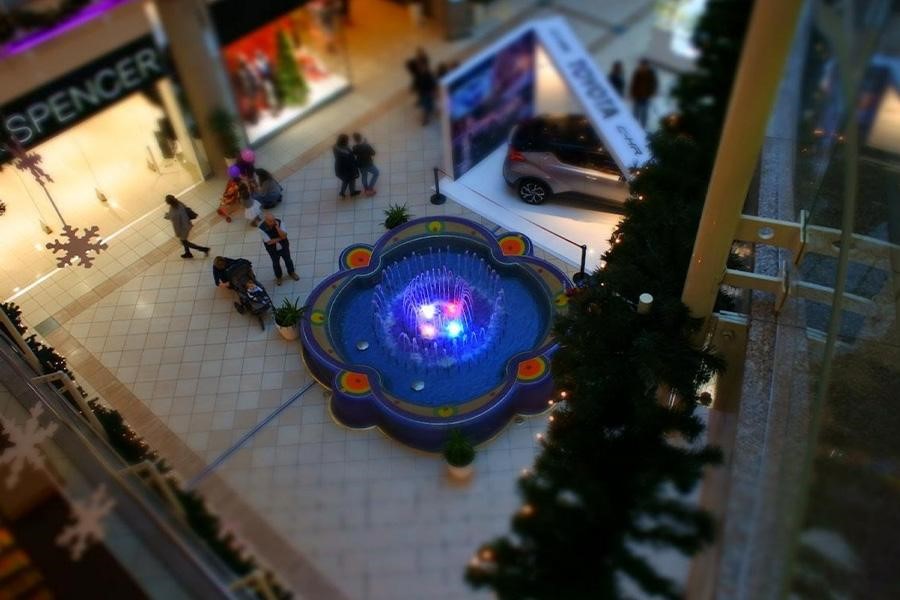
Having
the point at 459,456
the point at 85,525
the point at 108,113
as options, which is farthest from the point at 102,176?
the point at 459,456

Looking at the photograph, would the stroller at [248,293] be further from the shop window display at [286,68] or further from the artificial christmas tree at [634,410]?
the artificial christmas tree at [634,410]

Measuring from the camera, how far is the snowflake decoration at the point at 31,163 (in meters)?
10.8

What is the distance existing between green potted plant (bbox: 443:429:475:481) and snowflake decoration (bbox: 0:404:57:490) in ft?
13.6

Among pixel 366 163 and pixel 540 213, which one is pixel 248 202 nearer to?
pixel 366 163

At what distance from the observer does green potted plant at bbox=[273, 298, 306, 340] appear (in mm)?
10336

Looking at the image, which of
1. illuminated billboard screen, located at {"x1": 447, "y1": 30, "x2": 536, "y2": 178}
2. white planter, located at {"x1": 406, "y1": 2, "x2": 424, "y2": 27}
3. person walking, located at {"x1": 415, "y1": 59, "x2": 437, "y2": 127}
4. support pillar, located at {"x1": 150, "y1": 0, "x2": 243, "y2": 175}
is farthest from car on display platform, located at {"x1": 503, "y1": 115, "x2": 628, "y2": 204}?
white planter, located at {"x1": 406, "y1": 2, "x2": 424, "y2": 27}

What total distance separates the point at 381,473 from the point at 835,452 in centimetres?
471

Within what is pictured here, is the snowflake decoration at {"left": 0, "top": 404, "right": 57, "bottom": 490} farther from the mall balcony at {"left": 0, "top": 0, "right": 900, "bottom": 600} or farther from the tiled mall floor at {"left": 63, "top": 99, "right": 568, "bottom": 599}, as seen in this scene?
the tiled mall floor at {"left": 63, "top": 99, "right": 568, "bottom": 599}

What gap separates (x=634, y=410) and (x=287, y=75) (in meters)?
10.00

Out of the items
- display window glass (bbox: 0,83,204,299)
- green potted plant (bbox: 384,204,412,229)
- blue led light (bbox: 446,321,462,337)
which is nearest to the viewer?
blue led light (bbox: 446,321,462,337)

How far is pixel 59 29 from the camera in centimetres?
1070

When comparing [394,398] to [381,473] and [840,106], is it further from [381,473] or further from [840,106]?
[840,106]

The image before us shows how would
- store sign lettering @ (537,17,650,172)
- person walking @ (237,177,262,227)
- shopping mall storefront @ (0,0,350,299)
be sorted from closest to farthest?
shopping mall storefront @ (0,0,350,299) < store sign lettering @ (537,17,650,172) < person walking @ (237,177,262,227)

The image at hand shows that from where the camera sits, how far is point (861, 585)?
5754 millimetres
